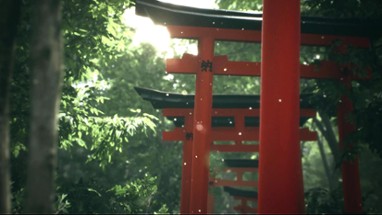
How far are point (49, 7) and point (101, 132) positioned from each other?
655 cm

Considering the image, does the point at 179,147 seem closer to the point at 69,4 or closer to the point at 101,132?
the point at 101,132

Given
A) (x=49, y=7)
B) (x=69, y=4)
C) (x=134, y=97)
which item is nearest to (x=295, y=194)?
(x=49, y=7)

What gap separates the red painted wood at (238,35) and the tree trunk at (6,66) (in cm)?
539

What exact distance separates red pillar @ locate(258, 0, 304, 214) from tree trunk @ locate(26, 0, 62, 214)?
2.65 metres

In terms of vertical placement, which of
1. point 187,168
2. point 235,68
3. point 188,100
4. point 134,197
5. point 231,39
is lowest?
point 134,197

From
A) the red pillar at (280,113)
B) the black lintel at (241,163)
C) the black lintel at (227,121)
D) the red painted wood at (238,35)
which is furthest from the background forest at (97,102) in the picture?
the black lintel at (241,163)

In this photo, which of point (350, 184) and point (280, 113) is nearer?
point (280, 113)

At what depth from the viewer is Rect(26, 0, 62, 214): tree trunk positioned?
231cm

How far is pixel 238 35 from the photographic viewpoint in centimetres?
852

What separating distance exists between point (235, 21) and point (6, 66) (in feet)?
19.4

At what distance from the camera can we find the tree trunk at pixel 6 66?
250cm

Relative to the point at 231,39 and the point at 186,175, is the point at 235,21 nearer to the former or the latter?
the point at 231,39

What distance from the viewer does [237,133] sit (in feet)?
45.5

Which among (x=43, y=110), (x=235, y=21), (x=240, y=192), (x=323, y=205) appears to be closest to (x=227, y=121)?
(x=323, y=205)
